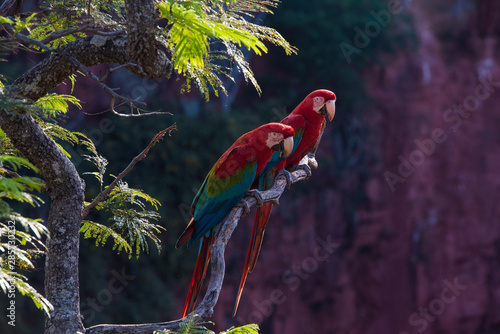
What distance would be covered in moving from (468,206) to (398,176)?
3.67 feet

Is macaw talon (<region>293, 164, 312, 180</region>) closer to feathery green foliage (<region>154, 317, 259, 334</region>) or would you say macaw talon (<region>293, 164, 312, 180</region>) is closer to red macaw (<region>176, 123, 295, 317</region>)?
red macaw (<region>176, 123, 295, 317</region>)

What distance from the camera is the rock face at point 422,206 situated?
22.2 ft

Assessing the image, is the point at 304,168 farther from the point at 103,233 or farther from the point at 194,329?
the point at 194,329

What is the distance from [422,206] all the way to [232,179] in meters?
5.69

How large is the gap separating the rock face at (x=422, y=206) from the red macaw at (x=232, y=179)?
4483 millimetres

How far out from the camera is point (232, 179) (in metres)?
2.08

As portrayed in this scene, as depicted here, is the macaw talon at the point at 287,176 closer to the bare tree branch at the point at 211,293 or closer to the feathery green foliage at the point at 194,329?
the bare tree branch at the point at 211,293

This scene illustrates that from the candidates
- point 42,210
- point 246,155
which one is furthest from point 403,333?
point 246,155

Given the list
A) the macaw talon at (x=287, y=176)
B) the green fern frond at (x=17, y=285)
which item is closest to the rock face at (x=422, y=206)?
the macaw talon at (x=287, y=176)

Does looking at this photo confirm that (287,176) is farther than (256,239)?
Yes

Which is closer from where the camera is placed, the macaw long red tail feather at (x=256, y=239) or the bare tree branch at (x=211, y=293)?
the bare tree branch at (x=211, y=293)

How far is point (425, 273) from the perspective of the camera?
7121mm

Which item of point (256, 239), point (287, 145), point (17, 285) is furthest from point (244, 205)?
point (17, 285)

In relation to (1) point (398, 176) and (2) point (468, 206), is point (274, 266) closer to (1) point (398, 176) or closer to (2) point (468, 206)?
(1) point (398, 176)
